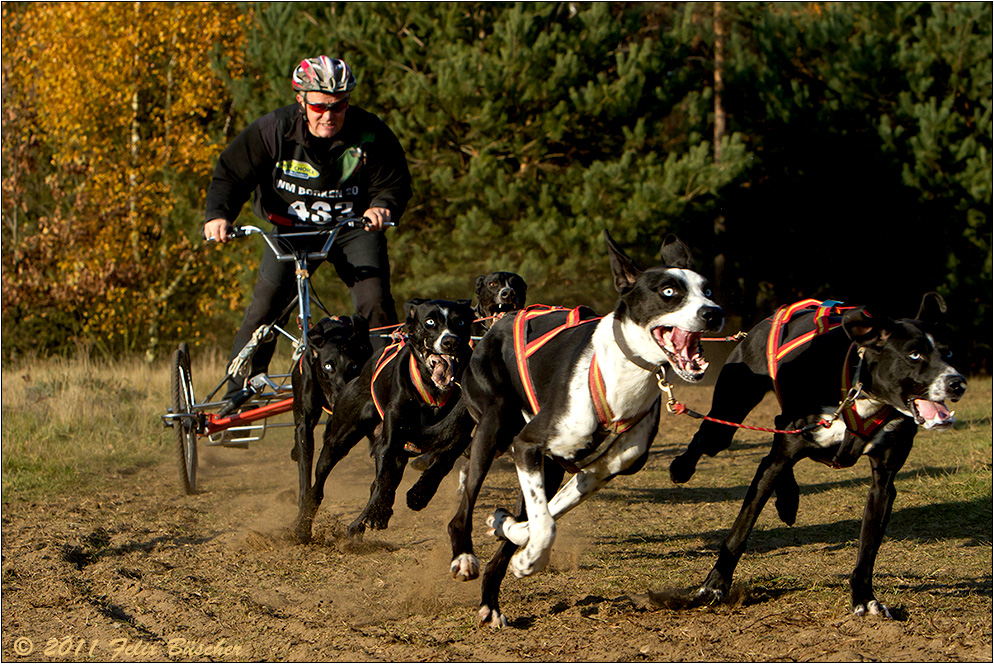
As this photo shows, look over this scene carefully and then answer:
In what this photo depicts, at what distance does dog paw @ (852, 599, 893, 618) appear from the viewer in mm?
4129

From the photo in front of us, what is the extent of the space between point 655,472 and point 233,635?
457cm

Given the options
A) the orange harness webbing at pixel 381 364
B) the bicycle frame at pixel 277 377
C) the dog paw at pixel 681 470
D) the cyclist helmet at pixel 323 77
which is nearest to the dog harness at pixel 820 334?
the dog paw at pixel 681 470

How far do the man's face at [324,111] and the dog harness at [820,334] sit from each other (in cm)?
285

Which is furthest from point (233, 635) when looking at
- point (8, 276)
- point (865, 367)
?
point (8, 276)

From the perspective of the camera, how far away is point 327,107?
19.7 feet

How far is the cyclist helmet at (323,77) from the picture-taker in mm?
5852

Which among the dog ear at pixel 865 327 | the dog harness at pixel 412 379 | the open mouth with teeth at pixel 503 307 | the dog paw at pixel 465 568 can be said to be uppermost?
the dog ear at pixel 865 327

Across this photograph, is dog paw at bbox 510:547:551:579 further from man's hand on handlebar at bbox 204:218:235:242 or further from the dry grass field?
man's hand on handlebar at bbox 204:218:235:242

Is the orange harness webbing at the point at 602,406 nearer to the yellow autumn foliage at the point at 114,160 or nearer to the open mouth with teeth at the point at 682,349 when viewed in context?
the open mouth with teeth at the point at 682,349

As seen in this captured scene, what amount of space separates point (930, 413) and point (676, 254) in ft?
3.71

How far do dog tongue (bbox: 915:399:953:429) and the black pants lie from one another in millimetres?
3248

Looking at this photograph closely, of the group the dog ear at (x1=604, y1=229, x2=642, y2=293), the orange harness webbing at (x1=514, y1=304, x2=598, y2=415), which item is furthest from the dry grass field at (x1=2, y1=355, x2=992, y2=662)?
the dog ear at (x1=604, y1=229, x2=642, y2=293)

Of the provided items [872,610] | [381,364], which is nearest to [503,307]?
[381,364]

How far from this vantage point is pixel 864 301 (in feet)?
58.1
